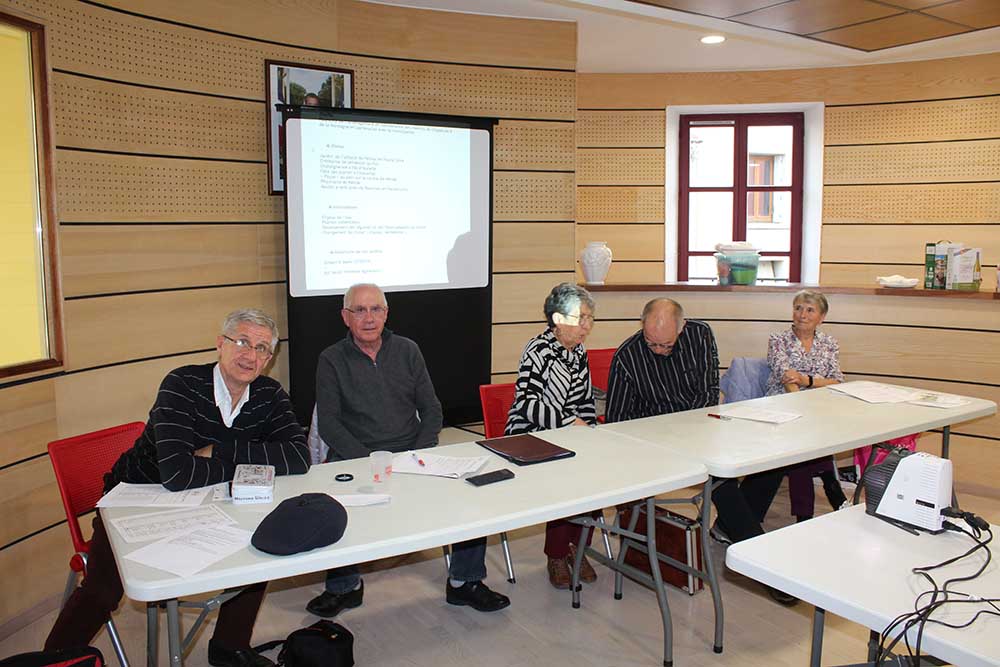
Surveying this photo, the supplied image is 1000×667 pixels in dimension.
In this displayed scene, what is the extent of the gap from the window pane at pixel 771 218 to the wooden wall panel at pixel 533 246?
8.52 ft

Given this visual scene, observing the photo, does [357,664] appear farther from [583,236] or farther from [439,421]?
[583,236]

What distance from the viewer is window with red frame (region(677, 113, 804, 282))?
7188mm

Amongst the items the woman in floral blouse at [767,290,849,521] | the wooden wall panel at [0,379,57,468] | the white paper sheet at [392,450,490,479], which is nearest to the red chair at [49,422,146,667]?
the wooden wall panel at [0,379,57,468]

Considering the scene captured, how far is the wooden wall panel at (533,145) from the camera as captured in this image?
204 inches

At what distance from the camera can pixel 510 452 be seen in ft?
9.39

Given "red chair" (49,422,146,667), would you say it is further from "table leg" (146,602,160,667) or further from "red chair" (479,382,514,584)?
"red chair" (479,382,514,584)

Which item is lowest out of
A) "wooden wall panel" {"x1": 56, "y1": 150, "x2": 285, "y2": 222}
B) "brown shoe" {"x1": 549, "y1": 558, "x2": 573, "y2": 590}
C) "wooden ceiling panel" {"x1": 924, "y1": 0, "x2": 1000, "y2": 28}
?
"brown shoe" {"x1": 549, "y1": 558, "x2": 573, "y2": 590}

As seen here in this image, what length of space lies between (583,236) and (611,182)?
20.9 inches

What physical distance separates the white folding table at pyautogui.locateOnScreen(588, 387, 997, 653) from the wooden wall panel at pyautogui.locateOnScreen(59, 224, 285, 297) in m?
2.30

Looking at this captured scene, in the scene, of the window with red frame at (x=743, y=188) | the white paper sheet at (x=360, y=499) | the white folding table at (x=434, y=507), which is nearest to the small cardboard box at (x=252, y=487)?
the white folding table at (x=434, y=507)

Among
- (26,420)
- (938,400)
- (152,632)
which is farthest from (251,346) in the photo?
Answer: (938,400)

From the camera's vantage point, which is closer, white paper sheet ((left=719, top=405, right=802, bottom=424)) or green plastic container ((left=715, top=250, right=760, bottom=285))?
white paper sheet ((left=719, top=405, right=802, bottom=424))

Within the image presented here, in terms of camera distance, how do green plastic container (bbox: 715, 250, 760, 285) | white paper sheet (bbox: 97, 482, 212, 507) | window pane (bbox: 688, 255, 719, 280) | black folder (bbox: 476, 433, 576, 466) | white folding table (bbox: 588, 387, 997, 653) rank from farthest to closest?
1. window pane (bbox: 688, 255, 719, 280)
2. green plastic container (bbox: 715, 250, 760, 285)
3. white folding table (bbox: 588, 387, 997, 653)
4. black folder (bbox: 476, 433, 576, 466)
5. white paper sheet (bbox: 97, 482, 212, 507)

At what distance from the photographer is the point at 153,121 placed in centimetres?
397
